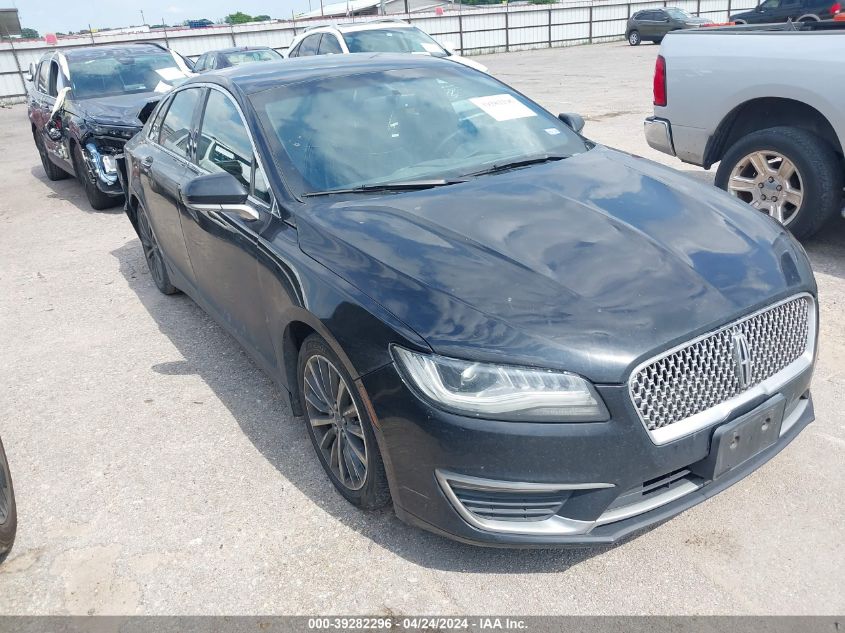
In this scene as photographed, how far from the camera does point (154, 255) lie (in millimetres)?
5500

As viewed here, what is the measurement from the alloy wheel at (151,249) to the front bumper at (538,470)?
3.43 m

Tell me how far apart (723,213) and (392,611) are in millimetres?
2031

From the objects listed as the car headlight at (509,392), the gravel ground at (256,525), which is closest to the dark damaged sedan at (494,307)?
the car headlight at (509,392)

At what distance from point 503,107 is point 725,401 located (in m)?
2.14

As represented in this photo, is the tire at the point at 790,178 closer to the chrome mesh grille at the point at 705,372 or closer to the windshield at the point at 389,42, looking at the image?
the chrome mesh grille at the point at 705,372

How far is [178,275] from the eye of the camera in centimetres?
484

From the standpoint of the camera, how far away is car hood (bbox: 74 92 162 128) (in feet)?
27.0

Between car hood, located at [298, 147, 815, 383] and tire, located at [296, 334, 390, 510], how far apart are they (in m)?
0.38

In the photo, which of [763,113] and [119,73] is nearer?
[763,113]

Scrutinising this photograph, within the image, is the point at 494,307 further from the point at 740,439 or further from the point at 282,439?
the point at 282,439

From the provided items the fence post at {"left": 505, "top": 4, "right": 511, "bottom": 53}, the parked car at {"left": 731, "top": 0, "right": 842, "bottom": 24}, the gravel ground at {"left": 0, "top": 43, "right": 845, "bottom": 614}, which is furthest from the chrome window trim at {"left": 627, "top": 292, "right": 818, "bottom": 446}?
the fence post at {"left": 505, "top": 4, "right": 511, "bottom": 53}

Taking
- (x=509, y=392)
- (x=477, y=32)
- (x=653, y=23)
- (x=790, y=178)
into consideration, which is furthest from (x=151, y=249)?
(x=477, y=32)

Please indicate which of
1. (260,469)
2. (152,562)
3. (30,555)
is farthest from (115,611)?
(260,469)

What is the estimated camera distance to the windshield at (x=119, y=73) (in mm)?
9094
